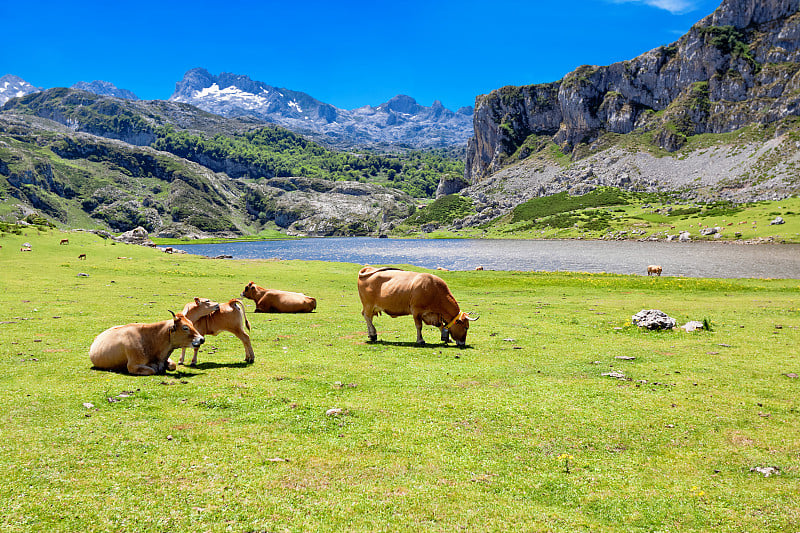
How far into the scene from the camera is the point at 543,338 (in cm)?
1864

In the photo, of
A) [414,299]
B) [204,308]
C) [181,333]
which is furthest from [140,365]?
[414,299]

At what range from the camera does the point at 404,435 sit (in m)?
8.38

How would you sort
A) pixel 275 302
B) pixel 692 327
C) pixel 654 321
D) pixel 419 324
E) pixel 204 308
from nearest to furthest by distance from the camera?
pixel 204 308
pixel 419 324
pixel 692 327
pixel 654 321
pixel 275 302

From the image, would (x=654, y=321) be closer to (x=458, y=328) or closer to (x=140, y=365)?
(x=458, y=328)

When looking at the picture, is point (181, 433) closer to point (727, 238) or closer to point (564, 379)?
point (564, 379)

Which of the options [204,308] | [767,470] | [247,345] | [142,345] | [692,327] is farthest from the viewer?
[692,327]

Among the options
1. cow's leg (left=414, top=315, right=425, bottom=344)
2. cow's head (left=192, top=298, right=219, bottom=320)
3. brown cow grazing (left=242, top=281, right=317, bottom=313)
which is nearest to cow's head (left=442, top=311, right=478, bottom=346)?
cow's leg (left=414, top=315, right=425, bottom=344)

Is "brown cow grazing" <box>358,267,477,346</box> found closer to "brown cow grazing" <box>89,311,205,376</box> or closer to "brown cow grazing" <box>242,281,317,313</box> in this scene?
"brown cow grazing" <box>89,311,205,376</box>

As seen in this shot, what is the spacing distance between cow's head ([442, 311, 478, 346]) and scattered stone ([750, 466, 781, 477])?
10.3 meters

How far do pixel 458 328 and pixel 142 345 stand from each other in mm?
11132

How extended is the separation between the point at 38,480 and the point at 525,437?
837cm

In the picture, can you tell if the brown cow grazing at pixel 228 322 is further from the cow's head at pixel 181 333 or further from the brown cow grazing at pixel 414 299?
the brown cow grazing at pixel 414 299

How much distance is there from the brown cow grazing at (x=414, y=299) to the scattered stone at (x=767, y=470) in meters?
10.1

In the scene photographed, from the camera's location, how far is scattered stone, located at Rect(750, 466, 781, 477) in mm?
7186
